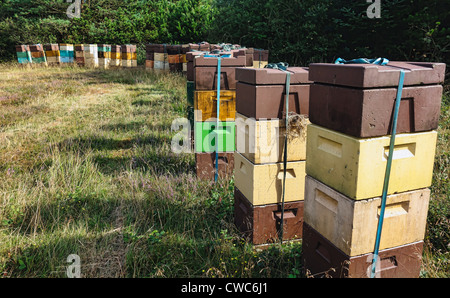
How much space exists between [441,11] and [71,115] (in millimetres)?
9268

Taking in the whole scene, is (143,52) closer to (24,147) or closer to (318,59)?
(318,59)

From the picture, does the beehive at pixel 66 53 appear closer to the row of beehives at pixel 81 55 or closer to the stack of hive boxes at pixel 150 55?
the row of beehives at pixel 81 55

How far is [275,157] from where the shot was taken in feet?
10.5

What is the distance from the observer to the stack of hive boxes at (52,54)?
Result: 58.2ft

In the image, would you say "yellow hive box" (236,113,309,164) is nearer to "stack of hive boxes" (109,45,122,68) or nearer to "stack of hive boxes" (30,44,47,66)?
"stack of hive boxes" (109,45,122,68)

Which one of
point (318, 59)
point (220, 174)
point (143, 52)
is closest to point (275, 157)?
point (220, 174)

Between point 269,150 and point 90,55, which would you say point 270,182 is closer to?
point 269,150

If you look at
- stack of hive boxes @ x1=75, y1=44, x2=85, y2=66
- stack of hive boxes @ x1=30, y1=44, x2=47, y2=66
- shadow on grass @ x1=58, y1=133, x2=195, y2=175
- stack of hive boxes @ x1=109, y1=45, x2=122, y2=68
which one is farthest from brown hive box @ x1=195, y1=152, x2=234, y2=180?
stack of hive boxes @ x1=30, y1=44, x2=47, y2=66

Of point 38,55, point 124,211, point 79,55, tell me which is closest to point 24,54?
point 38,55

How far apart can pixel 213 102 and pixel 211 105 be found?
0.05 m

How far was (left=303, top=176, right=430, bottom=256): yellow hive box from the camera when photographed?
226 centimetres

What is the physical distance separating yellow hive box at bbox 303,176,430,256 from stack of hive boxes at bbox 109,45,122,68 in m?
17.0

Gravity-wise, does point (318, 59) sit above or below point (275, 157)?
above

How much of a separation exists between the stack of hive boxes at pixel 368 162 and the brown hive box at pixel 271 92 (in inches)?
21.6
